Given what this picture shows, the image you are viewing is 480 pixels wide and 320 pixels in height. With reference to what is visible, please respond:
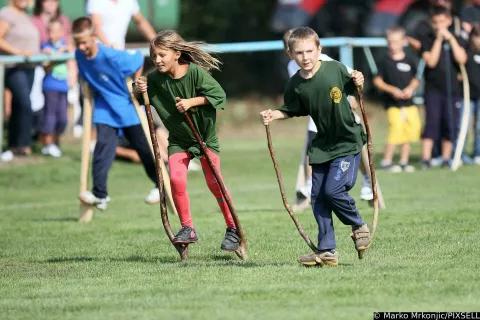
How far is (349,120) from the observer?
8195mm

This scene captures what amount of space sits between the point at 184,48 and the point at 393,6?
1335 centimetres

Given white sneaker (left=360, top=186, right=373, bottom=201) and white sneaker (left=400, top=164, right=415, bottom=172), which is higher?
white sneaker (left=360, top=186, right=373, bottom=201)

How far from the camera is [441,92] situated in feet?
54.3

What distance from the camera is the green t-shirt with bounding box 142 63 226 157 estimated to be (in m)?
8.77

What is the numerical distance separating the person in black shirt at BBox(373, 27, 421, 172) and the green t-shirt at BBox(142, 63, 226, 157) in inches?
289

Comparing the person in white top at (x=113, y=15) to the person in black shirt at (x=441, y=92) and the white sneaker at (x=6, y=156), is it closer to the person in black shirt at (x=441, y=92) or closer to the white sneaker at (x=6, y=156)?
the white sneaker at (x=6, y=156)

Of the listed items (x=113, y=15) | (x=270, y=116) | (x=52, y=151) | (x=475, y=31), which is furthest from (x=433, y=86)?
(x=270, y=116)

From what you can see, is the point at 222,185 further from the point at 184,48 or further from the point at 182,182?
the point at 184,48

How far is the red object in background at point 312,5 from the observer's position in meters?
22.7

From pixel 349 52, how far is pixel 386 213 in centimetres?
490

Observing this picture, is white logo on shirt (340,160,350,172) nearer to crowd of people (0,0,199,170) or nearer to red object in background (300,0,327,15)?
crowd of people (0,0,199,170)

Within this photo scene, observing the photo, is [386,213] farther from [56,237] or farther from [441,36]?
[441,36]

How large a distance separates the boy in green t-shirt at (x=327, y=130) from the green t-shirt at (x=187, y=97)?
2.51ft

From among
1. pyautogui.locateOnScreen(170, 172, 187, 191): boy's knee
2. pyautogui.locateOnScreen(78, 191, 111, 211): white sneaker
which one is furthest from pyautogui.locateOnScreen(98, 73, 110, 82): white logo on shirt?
pyautogui.locateOnScreen(170, 172, 187, 191): boy's knee
